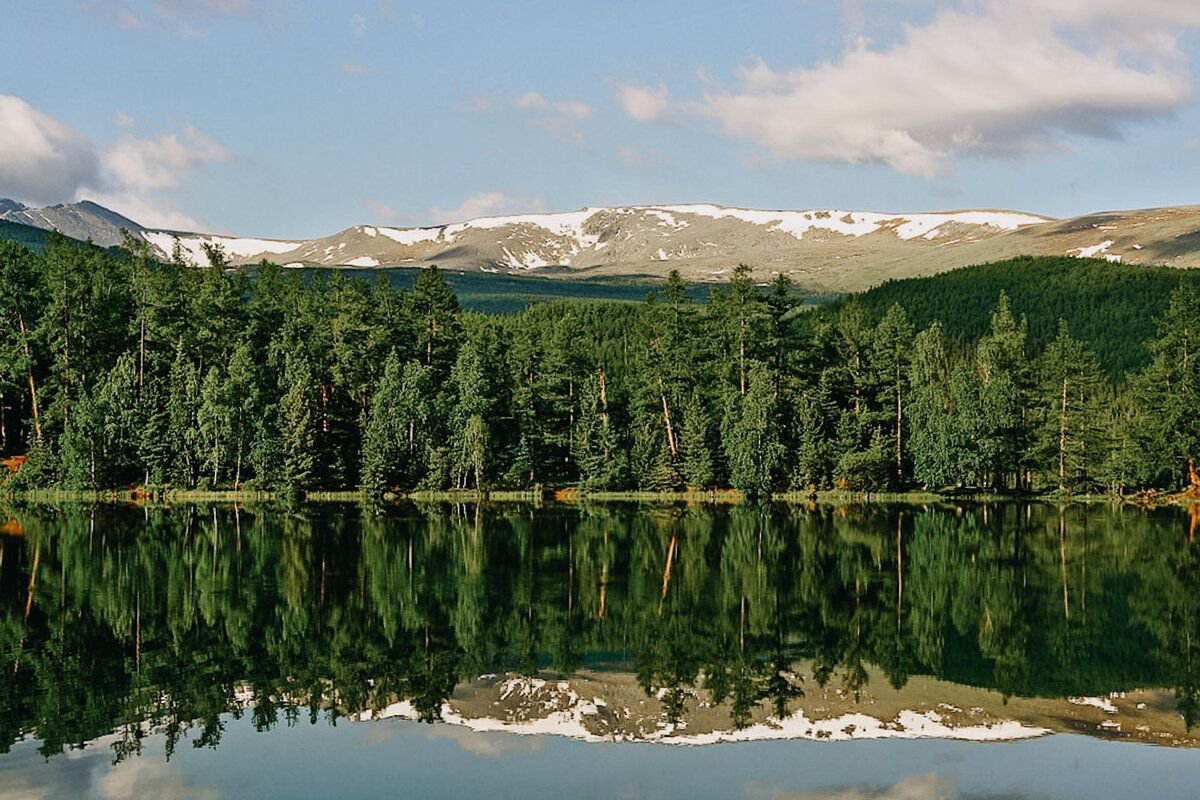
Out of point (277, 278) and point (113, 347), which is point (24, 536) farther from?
point (277, 278)

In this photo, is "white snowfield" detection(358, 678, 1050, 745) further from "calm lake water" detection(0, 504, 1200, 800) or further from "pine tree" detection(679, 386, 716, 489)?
"pine tree" detection(679, 386, 716, 489)

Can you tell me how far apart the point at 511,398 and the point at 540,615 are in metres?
70.1

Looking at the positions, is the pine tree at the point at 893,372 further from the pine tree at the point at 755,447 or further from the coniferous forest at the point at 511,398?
the pine tree at the point at 755,447

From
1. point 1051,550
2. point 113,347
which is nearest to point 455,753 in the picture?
point 1051,550

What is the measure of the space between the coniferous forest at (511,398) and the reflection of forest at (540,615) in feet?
92.0

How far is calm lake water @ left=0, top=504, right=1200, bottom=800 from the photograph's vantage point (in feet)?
71.3

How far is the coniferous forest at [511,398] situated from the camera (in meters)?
94.4

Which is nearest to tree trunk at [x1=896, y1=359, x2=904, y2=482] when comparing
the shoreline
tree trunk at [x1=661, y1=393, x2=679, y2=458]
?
the shoreline

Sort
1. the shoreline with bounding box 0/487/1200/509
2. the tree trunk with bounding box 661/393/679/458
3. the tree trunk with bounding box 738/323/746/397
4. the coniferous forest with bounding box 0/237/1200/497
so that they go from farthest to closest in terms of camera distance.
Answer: the tree trunk with bounding box 738/323/746/397 < the tree trunk with bounding box 661/393/679/458 < the coniferous forest with bounding box 0/237/1200/497 < the shoreline with bounding box 0/487/1200/509

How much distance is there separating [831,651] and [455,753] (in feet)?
43.1

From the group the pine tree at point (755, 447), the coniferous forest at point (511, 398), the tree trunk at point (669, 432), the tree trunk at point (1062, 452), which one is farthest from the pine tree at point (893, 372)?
the tree trunk at point (669, 432)

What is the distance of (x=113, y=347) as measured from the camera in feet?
339

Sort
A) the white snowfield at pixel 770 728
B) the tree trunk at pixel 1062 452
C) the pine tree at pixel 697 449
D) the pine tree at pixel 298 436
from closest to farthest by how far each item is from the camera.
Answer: the white snowfield at pixel 770 728 → the pine tree at pixel 298 436 → the pine tree at pixel 697 449 → the tree trunk at pixel 1062 452

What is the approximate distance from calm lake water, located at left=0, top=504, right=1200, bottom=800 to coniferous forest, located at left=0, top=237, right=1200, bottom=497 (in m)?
38.8
